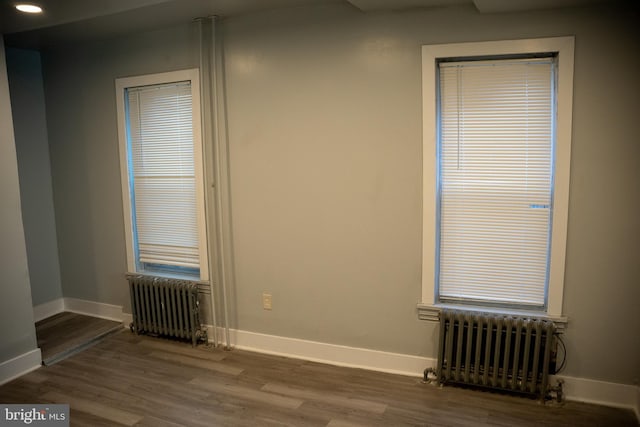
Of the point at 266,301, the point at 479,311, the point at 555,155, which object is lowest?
the point at 266,301

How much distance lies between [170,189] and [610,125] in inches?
129

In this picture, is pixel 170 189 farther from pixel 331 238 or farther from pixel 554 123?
pixel 554 123

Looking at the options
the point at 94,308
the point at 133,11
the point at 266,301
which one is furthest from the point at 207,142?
the point at 94,308

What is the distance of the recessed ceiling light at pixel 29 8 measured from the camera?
9.17 ft

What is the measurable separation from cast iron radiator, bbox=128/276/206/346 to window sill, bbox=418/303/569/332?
1.88 meters

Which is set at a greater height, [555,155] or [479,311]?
[555,155]

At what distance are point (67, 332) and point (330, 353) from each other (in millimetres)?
2437

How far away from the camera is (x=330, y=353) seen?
3.39 metres

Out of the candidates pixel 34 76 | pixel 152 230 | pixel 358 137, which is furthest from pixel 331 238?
pixel 34 76

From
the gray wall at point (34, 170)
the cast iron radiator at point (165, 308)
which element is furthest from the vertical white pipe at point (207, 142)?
the gray wall at point (34, 170)

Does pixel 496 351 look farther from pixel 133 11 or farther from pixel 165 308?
pixel 133 11

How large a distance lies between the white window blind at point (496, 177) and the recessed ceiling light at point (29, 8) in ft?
8.64

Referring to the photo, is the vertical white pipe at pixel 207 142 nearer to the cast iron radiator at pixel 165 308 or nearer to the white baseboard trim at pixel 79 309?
the cast iron radiator at pixel 165 308

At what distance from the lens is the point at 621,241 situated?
2.66 meters
